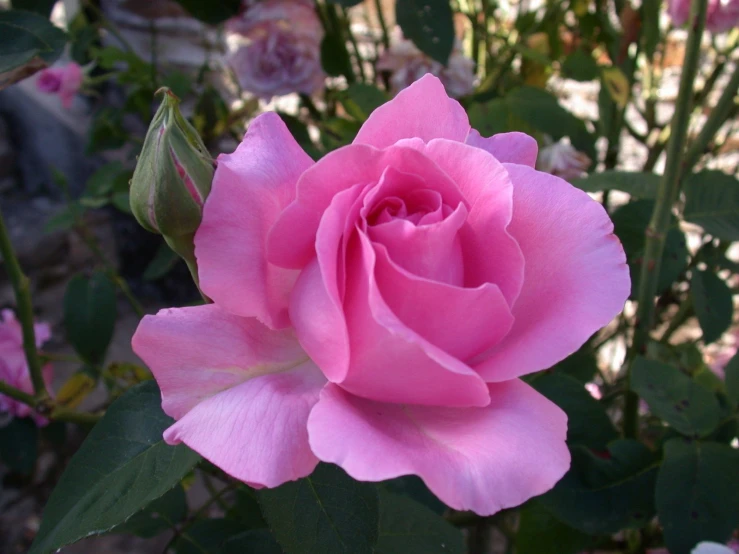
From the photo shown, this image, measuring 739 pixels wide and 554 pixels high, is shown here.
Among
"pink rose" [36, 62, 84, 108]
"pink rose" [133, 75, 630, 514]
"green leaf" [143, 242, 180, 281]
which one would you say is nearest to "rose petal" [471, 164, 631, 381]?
"pink rose" [133, 75, 630, 514]

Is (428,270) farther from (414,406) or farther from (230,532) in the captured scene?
(230,532)

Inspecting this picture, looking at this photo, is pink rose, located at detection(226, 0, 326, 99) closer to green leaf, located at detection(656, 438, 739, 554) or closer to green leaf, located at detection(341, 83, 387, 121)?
green leaf, located at detection(341, 83, 387, 121)

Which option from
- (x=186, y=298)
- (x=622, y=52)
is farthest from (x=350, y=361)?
(x=186, y=298)

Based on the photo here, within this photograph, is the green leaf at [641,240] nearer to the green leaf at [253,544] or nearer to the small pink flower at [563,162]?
the small pink flower at [563,162]

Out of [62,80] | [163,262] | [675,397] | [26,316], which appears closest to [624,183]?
[675,397]

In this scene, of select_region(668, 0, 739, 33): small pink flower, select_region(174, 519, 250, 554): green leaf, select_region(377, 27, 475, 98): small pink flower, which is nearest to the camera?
select_region(174, 519, 250, 554): green leaf


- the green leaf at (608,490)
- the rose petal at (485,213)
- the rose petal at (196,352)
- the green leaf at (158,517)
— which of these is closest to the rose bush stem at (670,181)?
the green leaf at (608,490)

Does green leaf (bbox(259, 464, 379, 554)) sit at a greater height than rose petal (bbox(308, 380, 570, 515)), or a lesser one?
lesser

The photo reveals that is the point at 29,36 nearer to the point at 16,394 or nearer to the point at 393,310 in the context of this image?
the point at 16,394
